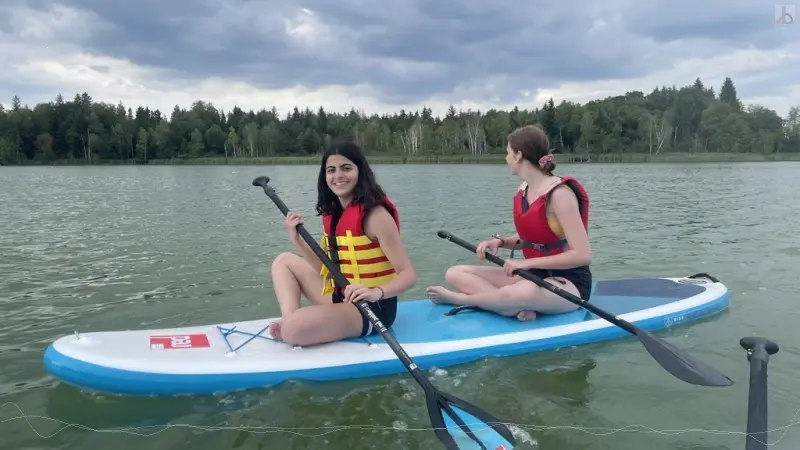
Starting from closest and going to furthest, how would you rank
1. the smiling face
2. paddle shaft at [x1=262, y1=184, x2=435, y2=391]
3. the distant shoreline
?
1. paddle shaft at [x1=262, y1=184, x2=435, y2=391]
2. the smiling face
3. the distant shoreline

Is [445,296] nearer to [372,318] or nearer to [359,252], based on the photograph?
[359,252]

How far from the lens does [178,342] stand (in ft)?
13.7

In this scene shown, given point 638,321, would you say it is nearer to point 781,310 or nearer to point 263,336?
point 781,310

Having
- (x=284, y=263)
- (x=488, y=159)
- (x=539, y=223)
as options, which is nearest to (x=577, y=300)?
(x=539, y=223)

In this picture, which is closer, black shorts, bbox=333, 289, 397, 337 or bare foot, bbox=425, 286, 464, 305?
black shorts, bbox=333, 289, 397, 337

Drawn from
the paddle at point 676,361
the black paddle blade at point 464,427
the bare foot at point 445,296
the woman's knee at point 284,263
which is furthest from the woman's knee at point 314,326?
the paddle at point 676,361

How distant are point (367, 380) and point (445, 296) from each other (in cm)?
125

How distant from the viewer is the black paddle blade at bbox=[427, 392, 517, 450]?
3240 millimetres

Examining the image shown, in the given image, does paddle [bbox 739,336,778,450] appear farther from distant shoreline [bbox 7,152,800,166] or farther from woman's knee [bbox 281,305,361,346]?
distant shoreline [bbox 7,152,800,166]

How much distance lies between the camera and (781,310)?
622 cm

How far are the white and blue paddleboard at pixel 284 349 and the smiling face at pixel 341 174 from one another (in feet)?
3.74

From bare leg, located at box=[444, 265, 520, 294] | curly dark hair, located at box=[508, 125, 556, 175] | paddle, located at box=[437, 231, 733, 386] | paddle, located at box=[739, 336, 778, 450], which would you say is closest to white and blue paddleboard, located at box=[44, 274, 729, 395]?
bare leg, located at box=[444, 265, 520, 294]

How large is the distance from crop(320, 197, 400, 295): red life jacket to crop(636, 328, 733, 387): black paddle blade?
1865 mm

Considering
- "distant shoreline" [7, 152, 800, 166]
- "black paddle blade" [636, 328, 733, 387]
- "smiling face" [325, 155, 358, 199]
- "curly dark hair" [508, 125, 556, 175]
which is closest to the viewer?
"black paddle blade" [636, 328, 733, 387]
